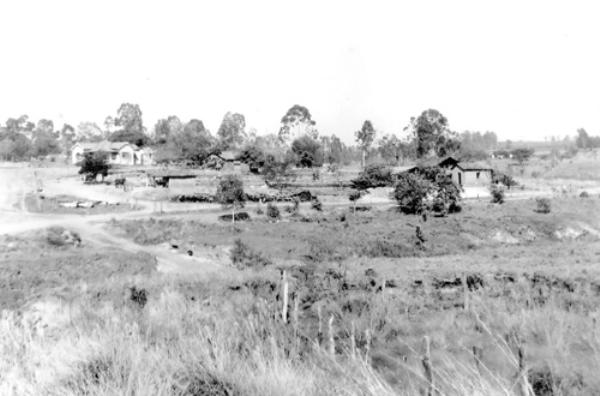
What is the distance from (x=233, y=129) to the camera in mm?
119625

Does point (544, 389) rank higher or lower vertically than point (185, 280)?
higher

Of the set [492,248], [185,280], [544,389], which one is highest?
[544,389]

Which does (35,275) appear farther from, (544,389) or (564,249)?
(564,249)

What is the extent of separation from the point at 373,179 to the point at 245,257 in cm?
3356

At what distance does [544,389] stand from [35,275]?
23.5m

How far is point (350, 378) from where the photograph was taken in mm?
3588

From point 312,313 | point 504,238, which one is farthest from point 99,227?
point 312,313

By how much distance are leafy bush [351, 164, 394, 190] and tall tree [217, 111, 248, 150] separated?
5876 cm

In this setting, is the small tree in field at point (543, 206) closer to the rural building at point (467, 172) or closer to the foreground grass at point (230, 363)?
the rural building at point (467, 172)

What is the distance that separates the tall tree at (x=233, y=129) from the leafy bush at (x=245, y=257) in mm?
85489

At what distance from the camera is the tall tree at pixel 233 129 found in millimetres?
118613

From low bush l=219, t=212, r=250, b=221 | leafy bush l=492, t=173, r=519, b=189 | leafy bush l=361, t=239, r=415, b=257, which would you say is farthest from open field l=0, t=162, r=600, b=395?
leafy bush l=492, t=173, r=519, b=189

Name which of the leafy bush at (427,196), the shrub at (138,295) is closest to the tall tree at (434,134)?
the leafy bush at (427,196)

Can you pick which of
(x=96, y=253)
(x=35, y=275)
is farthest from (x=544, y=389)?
(x=96, y=253)
